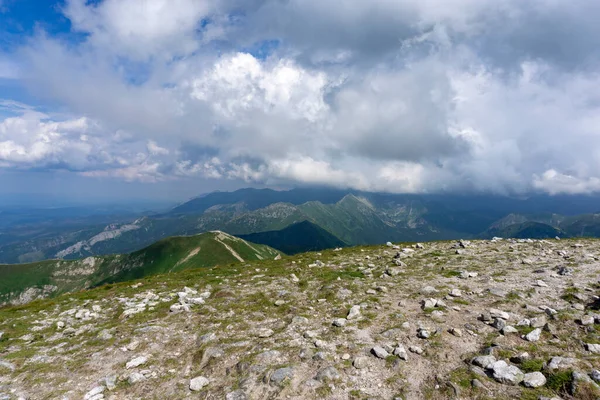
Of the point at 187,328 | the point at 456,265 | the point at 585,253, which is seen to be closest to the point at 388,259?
the point at 456,265

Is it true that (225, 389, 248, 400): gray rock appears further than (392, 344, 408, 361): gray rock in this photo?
No

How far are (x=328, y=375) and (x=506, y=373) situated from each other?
523cm

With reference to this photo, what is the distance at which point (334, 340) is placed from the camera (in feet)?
38.5

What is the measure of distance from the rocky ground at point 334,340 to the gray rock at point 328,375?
0.18ft

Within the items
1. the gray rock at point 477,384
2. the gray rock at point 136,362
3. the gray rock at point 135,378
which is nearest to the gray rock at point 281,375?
the gray rock at point 135,378

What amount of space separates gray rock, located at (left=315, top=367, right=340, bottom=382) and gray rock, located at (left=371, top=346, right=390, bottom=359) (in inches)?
64.8

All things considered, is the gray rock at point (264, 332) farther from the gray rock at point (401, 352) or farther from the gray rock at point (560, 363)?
the gray rock at point (560, 363)

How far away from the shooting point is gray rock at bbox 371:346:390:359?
33.4 ft

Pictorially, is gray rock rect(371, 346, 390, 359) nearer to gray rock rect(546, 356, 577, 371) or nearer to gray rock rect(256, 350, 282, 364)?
gray rock rect(256, 350, 282, 364)

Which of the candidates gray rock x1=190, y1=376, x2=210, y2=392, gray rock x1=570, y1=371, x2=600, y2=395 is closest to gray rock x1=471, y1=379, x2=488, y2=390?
gray rock x1=570, y1=371, x2=600, y2=395

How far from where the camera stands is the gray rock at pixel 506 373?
8.38 metres

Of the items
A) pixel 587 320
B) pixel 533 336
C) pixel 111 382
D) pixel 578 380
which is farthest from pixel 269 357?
pixel 587 320

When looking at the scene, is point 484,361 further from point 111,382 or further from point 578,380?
point 111,382

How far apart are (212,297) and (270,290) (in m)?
3.82
